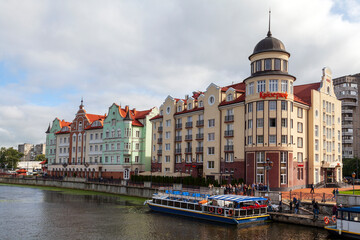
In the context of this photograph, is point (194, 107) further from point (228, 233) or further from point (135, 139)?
point (228, 233)

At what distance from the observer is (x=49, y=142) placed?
369 feet

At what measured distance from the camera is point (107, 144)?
8919 cm

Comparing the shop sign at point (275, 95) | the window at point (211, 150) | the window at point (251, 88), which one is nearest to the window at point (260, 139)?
the shop sign at point (275, 95)

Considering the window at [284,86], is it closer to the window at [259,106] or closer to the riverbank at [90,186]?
the window at [259,106]

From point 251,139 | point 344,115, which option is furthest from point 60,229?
point 344,115

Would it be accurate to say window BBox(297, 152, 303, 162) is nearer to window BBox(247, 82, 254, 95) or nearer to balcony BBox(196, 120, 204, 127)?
window BBox(247, 82, 254, 95)

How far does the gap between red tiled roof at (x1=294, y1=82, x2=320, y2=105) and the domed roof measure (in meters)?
9.42

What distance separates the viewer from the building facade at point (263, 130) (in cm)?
5447

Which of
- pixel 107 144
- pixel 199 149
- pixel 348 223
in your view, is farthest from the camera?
pixel 107 144

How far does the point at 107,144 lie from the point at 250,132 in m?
44.4

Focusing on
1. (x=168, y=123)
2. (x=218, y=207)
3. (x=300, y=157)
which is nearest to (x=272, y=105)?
(x=300, y=157)

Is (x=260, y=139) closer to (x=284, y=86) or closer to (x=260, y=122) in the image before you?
(x=260, y=122)

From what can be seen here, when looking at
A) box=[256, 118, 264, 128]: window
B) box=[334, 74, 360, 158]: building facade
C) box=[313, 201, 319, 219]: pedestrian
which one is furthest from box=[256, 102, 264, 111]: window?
box=[334, 74, 360, 158]: building facade

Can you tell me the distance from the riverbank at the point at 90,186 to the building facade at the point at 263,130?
33.4ft
